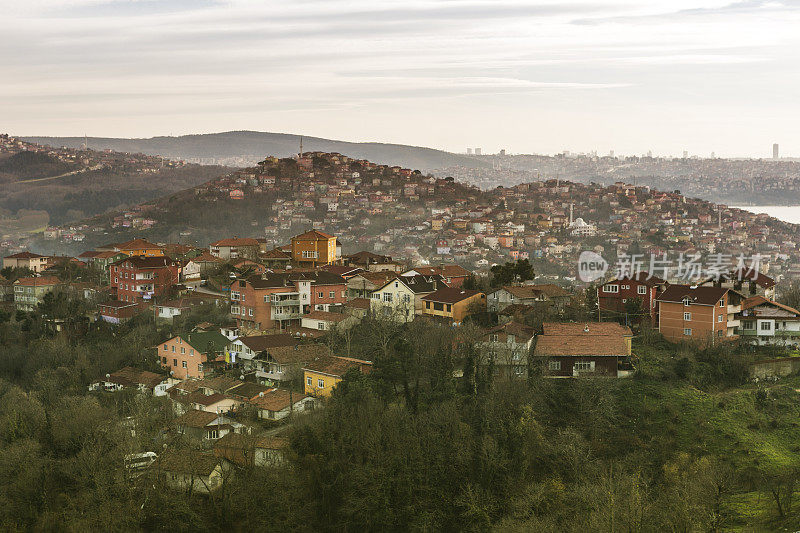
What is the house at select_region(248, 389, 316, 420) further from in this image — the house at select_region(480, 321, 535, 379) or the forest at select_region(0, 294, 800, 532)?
the house at select_region(480, 321, 535, 379)

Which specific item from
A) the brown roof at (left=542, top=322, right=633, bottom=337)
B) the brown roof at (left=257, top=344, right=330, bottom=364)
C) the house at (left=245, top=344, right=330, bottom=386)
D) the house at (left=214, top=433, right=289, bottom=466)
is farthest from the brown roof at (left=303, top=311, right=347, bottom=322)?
the house at (left=214, top=433, right=289, bottom=466)

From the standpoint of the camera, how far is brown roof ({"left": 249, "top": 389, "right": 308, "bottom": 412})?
Result: 16.4 m

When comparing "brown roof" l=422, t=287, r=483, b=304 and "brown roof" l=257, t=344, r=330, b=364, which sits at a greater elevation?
"brown roof" l=422, t=287, r=483, b=304

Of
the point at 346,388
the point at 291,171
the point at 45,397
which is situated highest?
the point at 291,171

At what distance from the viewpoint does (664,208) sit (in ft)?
218

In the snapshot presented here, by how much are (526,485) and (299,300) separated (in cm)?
1149

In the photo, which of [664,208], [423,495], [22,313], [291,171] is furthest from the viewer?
[291,171]

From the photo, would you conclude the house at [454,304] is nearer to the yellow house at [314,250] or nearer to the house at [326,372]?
the house at [326,372]

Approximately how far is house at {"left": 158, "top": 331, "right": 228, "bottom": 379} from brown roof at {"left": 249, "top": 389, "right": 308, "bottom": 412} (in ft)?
11.1

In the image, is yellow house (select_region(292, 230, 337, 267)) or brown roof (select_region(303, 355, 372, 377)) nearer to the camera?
brown roof (select_region(303, 355, 372, 377))

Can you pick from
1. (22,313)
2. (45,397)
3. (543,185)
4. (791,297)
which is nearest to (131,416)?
(45,397)

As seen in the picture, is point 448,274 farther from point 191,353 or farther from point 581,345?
point 581,345

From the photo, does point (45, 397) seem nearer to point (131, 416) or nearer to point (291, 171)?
point (131, 416)

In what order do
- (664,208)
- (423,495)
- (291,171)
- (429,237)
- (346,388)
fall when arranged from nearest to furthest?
(423,495)
(346,388)
(429,237)
(664,208)
(291,171)
